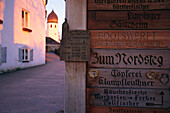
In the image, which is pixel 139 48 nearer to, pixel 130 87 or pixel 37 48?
pixel 130 87

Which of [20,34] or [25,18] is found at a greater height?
[25,18]

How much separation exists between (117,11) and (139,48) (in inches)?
22.9

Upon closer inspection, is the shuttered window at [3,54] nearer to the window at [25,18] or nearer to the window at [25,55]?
the window at [25,55]

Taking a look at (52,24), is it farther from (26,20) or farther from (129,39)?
(129,39)

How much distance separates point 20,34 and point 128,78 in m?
14.3

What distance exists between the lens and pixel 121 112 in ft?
7.98

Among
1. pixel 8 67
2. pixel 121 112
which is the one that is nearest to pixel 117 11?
pixel 121 112

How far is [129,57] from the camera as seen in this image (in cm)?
248

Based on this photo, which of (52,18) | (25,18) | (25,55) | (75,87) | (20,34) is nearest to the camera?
(75,87)

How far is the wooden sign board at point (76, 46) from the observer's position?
2.44 m

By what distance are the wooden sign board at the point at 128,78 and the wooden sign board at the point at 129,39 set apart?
33cm

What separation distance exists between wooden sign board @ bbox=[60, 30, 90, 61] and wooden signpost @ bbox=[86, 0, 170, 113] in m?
0.09

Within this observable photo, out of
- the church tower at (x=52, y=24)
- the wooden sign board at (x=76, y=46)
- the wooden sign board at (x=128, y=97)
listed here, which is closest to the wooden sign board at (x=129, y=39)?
the wooden sign board at (x=76, y=46)

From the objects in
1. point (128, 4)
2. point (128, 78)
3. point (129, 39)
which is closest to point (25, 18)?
point (128, 4)
